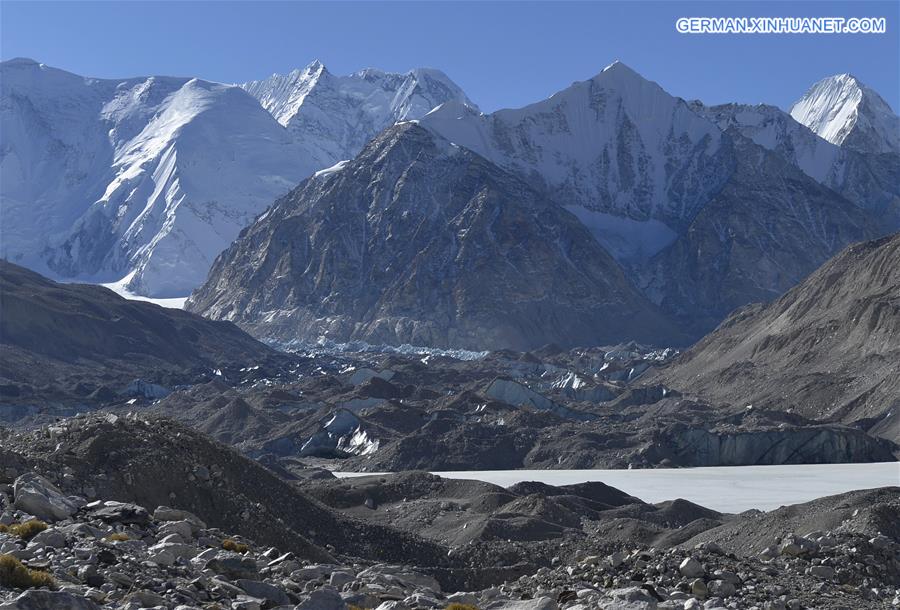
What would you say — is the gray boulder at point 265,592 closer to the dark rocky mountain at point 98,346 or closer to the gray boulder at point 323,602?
A: the gray boulder at point 323,602

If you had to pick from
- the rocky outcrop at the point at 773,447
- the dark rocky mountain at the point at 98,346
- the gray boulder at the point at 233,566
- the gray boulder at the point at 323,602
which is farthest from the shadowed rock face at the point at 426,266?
the gray boulder at the point at 323,602

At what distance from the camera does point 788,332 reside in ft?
370

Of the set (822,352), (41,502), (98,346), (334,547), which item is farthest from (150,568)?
(98,346)

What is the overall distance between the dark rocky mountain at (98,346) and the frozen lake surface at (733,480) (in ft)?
158

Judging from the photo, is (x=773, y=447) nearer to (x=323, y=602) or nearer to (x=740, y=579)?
(x=740, y=579)

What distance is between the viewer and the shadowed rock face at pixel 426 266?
171m

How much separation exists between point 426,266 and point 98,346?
5114 cm

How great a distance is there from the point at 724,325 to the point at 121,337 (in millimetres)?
57565

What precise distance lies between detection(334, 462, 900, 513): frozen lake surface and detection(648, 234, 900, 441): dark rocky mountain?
46.1 feet

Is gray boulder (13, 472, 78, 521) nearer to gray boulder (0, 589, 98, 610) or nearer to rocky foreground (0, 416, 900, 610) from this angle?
rocky foreground (0, 416, 900, 610)

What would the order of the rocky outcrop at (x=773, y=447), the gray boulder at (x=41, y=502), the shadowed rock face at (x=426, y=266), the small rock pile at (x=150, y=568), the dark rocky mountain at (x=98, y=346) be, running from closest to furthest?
1. the small rock pile at (x=150, y=568)
2. the gray boulder at (x=41, y=502)
3. the rocky outcrop at (x=773, y=447)
4. the dark rocky mountain at (x=98, y=346)
5. the shadowed rock face at (x=426, y=266)

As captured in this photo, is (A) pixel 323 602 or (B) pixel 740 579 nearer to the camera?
(A) pixel 323 602

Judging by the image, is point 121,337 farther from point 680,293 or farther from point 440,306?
point 680,293

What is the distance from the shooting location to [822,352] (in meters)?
103
